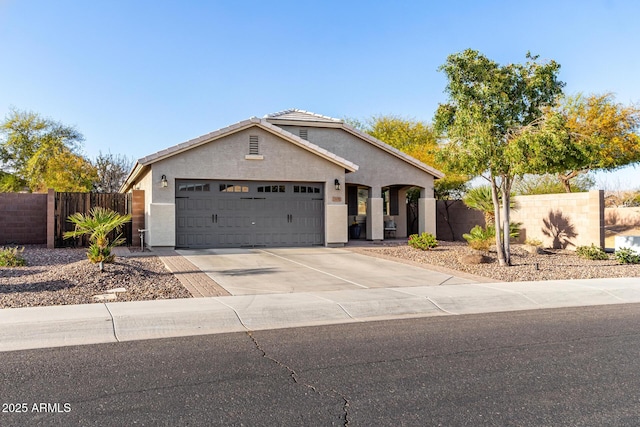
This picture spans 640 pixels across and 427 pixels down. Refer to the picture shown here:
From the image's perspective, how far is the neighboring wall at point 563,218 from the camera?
61.2 ft

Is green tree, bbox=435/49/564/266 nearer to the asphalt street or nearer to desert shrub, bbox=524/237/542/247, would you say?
desert shrub, bbox=524/237/542/247

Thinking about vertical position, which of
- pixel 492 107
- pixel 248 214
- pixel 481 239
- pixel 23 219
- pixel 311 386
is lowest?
pixel 311 386

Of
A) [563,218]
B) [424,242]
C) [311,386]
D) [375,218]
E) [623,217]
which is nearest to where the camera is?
[311,386]

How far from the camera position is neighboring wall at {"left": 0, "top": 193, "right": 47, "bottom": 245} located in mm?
20953

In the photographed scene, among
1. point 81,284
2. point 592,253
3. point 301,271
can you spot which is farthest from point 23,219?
point 592,253

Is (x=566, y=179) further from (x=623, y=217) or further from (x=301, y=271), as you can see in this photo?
(x=301, y=271)

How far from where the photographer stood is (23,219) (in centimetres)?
2114

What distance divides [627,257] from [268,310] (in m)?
12.6

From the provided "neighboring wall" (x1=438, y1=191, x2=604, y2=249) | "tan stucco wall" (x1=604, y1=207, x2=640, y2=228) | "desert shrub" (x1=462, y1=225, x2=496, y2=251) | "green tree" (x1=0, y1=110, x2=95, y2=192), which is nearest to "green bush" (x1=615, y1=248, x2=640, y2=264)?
"neighboring wall" (x1=438, y1=191, x2=604, y2=249)

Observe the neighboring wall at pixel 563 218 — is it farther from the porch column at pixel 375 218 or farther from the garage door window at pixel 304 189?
the garage door window at pixel 304 189

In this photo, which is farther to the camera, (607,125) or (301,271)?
(607,125)

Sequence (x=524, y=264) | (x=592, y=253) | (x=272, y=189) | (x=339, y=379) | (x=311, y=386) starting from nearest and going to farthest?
(x=311, y=386) < (x=339, y=379) < (x=524, y=264) < (x=592, y=253) < (x=272, y=189)

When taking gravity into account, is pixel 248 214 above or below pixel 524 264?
above

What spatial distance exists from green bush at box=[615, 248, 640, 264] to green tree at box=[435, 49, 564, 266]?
3.87m
